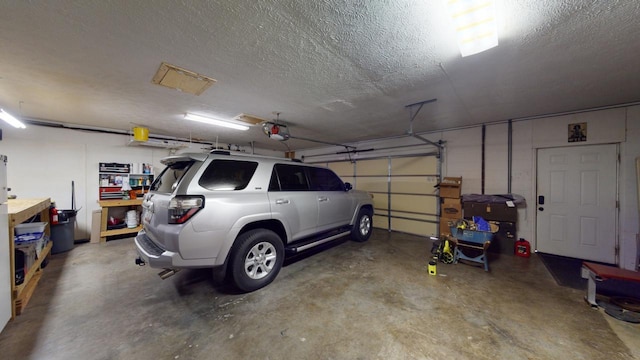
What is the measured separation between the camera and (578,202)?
3941 mm

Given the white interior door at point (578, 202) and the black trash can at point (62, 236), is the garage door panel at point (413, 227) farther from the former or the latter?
the black trash can at point (62, 236)

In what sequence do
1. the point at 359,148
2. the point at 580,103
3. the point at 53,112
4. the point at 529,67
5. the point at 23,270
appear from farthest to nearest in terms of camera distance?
the point at 359,148 < the point at 53,112 < the point at 580,103 < the point at 23,270 < the point at 529,67

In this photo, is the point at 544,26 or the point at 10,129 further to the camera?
the point at 10,129

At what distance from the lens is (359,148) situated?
716cm

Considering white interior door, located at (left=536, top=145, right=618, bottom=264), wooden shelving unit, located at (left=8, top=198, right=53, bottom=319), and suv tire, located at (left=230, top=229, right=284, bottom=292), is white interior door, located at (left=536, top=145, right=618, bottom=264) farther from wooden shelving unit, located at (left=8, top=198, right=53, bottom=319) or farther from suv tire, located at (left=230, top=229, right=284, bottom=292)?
wooden shelving unit, located at (left=8, top=198, right=53, bottom=319)

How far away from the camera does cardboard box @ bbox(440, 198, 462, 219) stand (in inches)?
186

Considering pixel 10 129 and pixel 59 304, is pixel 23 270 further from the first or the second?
pixel 10 129

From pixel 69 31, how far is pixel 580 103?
6615 mm

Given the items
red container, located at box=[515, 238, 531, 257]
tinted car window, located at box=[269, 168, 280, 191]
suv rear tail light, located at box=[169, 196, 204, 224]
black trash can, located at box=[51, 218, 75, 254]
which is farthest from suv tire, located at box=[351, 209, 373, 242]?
black trash can, located at box=[51, 218, 75, 254]

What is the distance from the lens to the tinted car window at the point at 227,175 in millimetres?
2447

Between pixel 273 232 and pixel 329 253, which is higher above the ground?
pixel 273 232

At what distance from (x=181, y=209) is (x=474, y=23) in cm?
312

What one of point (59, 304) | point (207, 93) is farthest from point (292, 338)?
point (207, 93)

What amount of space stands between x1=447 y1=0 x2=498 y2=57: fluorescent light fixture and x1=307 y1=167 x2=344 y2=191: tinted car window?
2603mm
